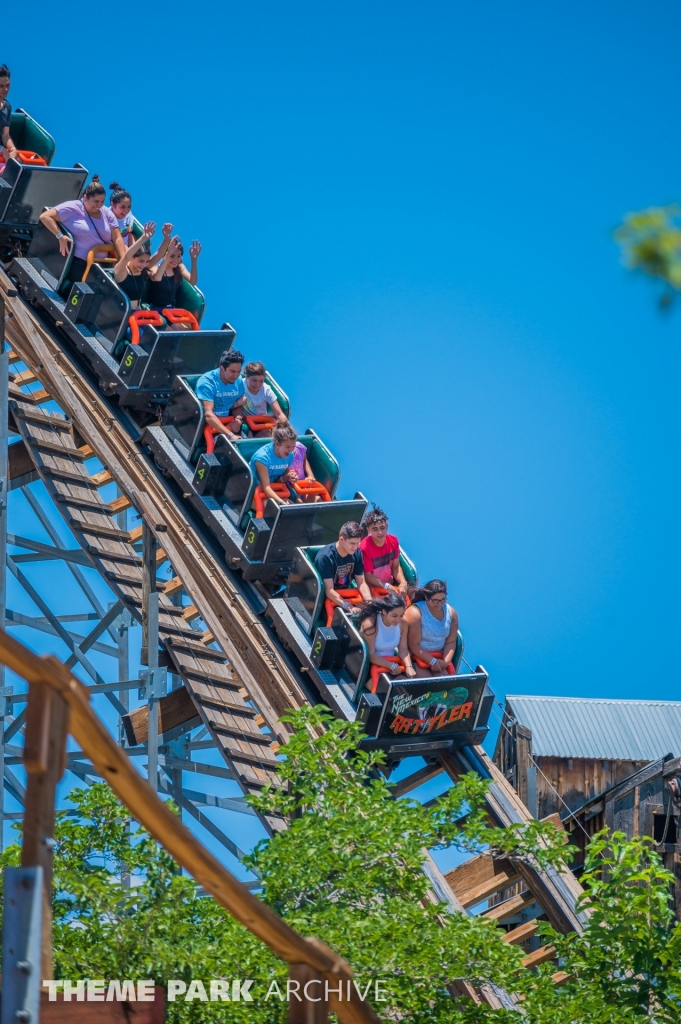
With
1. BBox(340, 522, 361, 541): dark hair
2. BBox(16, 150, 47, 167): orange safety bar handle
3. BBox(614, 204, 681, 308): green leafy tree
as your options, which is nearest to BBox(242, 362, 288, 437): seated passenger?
BBox(340, 522, 361, 541): dark hair

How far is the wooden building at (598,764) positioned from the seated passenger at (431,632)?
4.04ft

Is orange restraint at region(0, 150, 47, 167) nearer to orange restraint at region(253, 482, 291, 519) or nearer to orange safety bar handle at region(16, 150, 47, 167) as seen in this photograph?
orange safety bar handle at region(16, 150, 47, 167)

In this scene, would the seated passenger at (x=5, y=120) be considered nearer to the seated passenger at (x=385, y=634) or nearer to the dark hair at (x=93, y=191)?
the dark hair at (x=93, y=191)

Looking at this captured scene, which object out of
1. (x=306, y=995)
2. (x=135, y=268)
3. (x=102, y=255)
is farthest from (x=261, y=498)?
(x=306, y=995)

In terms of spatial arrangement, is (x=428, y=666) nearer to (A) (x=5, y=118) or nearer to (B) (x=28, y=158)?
(B) (x=28, y=158)

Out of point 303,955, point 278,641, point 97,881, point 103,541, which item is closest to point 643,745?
point 278,641

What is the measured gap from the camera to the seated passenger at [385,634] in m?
8.26

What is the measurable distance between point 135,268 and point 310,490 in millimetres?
2755

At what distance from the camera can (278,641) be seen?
902 cm

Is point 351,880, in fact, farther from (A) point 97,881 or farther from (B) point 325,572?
(B) point 325,572

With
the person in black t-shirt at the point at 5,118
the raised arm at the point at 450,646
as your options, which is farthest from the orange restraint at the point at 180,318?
the raised arm at the point at 450,646

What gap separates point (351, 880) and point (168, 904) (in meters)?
0.72

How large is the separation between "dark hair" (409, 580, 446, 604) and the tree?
9.17ft

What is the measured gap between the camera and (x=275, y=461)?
958 centimetres
